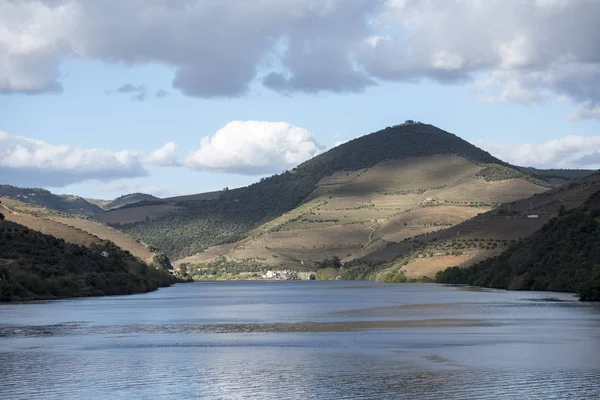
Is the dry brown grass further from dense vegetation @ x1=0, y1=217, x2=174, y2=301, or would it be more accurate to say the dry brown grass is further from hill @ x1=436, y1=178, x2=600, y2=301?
hill @ x1=436, y1=178, x2=600, y2=301

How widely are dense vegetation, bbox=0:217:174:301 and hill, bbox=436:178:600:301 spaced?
63623mm

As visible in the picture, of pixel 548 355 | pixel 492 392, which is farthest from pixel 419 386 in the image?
pixel 548 355

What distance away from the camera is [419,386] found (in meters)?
48.2

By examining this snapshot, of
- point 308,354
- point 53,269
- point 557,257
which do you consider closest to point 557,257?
point 557,257

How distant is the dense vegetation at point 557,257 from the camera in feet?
448

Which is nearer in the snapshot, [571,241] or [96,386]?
[96,386]

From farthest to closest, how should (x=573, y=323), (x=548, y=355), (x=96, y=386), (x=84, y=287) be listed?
(x=84, y=287), (x=573, y=323), (x=548, y=355), (x=96, y=386)

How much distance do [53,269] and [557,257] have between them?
7177 centimetres

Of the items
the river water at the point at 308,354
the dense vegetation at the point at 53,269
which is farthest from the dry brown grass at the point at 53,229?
the river water at the point at 308,354

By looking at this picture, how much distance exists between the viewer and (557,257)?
477 ft

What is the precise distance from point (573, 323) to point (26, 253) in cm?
8824

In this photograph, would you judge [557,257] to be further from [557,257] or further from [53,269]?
[53,269]

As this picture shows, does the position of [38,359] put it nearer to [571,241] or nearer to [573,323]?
[573,323]

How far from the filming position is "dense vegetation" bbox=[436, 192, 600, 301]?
136m
